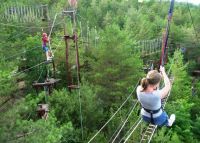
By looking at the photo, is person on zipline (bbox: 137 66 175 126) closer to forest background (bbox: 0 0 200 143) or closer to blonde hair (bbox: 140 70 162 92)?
blonde hair (bbox: 140 70 162 92)

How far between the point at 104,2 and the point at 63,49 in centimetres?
3083

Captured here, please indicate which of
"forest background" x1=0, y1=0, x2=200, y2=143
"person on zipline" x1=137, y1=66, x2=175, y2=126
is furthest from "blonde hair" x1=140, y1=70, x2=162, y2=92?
"forest background" x1=0, y1=0, x2=200, y2=143

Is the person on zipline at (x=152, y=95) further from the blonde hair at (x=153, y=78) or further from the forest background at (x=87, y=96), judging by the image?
the forest background at (x=87, y=96)

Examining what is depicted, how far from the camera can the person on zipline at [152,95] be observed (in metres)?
2.38

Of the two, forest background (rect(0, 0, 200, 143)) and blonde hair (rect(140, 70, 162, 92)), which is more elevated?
blonde hair (rect(140, 70, 162, 92))

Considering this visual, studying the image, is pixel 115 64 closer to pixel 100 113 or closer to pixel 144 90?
pixel 100 113

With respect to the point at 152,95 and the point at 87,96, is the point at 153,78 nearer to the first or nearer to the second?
the point at 152,95

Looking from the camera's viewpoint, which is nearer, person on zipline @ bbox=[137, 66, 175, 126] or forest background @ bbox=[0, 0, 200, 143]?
person on zipline @ bbox=[137, 66, 175, 126]

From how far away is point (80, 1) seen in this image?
39.8 meters

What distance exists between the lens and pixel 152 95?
2539 mm

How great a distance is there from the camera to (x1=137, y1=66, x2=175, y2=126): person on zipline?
2.38m

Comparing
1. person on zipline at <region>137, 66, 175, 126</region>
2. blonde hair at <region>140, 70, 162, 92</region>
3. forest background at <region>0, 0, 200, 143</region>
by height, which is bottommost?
forest background at <region>0, 0, 200, 143</region>

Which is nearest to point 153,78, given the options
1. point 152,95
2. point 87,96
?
point 152,95

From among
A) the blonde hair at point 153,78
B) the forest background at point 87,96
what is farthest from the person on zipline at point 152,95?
the forest background at point 87,96
